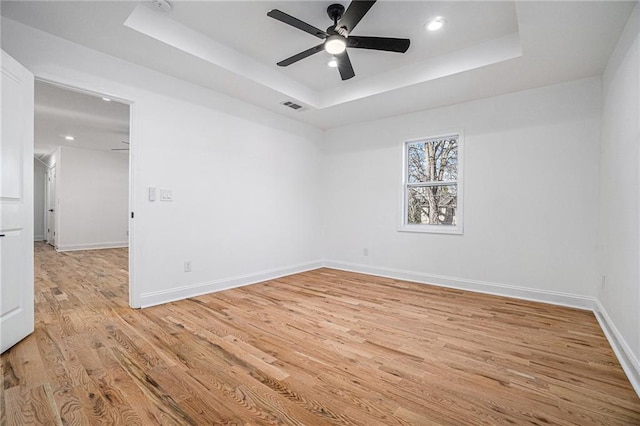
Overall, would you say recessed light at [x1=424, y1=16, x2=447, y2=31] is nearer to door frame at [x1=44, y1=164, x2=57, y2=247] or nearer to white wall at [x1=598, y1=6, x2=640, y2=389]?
white wall at [x1=598, y1=6, x2=640, y2=389]

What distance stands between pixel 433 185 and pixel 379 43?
2388mm

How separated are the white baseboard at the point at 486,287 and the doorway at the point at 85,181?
5.18 metres

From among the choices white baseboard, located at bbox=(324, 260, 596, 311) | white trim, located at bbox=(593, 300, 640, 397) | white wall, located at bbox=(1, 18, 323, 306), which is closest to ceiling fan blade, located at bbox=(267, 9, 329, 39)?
white wall, located at bbox=(1, 18, 323, 306)

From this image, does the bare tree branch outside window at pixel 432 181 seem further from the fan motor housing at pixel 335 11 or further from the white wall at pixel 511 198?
the fan motor housing at pixel 335 11

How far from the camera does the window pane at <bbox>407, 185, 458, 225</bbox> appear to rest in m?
4.21

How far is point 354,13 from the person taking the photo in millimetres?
2250

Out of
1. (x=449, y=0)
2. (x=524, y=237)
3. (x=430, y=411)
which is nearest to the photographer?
(x=430, y=411)

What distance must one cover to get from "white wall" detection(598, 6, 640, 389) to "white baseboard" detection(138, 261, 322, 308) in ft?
12.3

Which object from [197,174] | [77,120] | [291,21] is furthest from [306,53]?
[77,120]

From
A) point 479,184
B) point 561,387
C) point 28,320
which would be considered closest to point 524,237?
point 479,184

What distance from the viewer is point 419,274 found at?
4.32m

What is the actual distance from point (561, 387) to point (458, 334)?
79 centimetres

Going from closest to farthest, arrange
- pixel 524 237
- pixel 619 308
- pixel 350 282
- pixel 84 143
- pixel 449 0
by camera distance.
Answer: pixel 619 308
pixel 449 0
pixel 524 237
pixel 350 282
pixel 84 143

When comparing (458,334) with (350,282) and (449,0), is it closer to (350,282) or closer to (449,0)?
(350,282)
